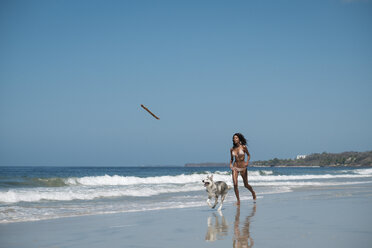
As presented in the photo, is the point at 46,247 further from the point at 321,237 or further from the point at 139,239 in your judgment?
the point at 321,237

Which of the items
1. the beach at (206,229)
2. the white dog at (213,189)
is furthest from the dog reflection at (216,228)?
the white dog at (213,189)

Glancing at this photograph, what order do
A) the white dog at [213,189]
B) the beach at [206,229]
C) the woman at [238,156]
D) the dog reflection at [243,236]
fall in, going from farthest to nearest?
the woman at [238,156] < the white dog at [213,189] < the beach at [206,229] < the dog reflection at [243,236]

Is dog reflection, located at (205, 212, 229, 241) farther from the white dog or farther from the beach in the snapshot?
the white dog

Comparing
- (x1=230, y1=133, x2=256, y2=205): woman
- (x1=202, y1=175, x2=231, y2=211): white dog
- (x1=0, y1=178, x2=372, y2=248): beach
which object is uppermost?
(x1=230, y1=133, x2=256, y2=205): woman

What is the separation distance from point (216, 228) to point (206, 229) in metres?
0.20

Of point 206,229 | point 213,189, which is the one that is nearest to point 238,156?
point 213,189

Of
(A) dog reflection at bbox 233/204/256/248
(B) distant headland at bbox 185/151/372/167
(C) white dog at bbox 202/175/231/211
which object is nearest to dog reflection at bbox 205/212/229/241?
(A) dog reflection at bbox 233/204/256/248

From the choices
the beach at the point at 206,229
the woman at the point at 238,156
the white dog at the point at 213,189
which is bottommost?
the beach at the point at 206,229

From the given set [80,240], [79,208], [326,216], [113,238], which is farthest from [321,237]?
[79,208]

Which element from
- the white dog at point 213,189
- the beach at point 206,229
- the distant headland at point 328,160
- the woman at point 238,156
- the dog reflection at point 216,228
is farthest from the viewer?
the distant headland at point 328,160

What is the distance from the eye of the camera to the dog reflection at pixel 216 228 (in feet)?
22.7

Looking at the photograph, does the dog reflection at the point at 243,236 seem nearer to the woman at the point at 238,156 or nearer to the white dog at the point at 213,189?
the white dog at the point at 213,189

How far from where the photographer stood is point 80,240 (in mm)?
6848

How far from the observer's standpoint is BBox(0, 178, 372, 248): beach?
21.0 ft
